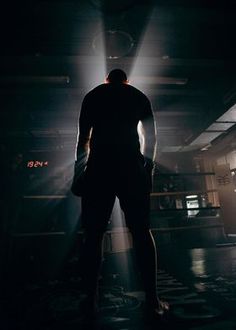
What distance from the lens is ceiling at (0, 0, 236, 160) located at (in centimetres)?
325

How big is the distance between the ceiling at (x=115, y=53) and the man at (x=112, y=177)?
1951 mm

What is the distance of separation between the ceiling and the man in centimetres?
195

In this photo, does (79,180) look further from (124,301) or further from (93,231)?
(124,301)

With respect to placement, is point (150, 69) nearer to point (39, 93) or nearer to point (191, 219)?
point (39, 93)

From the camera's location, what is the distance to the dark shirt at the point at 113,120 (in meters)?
1.57

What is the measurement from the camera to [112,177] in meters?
1.52

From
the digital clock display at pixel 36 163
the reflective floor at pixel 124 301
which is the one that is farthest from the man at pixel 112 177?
the digital clock display at pixel 36 163

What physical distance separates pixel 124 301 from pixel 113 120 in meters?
1.25

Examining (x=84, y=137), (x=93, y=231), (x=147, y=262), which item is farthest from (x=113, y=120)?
(x=147, y=262)

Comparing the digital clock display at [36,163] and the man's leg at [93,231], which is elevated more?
the digital clock display at [36,163]

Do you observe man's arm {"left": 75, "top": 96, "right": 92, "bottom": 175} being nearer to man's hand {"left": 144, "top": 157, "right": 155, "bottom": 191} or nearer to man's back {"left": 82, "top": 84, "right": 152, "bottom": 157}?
man's back {"left": 82, "top": 84, "right": 152, "bottom": 157}

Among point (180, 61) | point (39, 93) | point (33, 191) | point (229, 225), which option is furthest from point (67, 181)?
point (229, 225)

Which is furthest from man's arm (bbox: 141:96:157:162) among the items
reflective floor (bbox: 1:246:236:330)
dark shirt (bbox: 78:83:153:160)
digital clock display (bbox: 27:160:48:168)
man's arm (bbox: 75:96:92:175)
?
digital clock display (bbox: 27:160:48:168)

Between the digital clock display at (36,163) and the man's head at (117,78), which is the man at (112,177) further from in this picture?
the digital clock display at (36,163)
